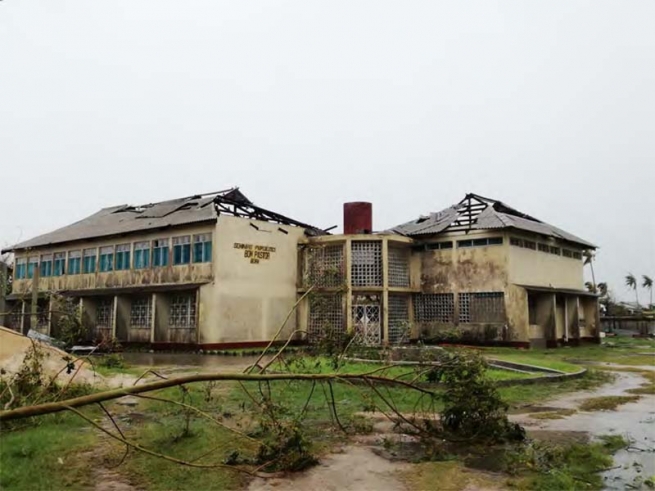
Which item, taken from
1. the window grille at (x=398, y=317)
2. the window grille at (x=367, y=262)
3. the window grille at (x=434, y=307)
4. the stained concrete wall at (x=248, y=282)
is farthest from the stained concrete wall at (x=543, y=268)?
the stained concrete wall at (x=248, y=282)

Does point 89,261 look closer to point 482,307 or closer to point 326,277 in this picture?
point 326,277

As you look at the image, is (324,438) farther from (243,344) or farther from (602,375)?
(243,344)

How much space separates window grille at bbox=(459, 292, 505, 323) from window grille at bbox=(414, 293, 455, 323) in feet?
1.58

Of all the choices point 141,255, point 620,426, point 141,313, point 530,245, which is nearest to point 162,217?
point 141,255

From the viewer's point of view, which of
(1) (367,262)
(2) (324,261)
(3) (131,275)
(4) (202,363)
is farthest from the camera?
(3) (131,275)

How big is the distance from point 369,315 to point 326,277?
2918 mm

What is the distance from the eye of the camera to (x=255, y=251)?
76.7ft

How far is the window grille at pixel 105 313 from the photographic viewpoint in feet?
83.1

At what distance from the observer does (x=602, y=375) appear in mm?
13469

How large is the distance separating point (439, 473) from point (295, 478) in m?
1.39

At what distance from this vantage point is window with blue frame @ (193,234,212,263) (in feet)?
73.2

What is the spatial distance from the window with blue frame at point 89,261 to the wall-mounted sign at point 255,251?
8.45 meters

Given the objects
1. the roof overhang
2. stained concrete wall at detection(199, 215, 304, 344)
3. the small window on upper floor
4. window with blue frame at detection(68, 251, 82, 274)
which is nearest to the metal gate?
stained concrete wall at detection(199, 215, 304, 344)

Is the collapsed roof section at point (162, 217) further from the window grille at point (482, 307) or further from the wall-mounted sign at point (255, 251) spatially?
the window grille at point (482, 307)
